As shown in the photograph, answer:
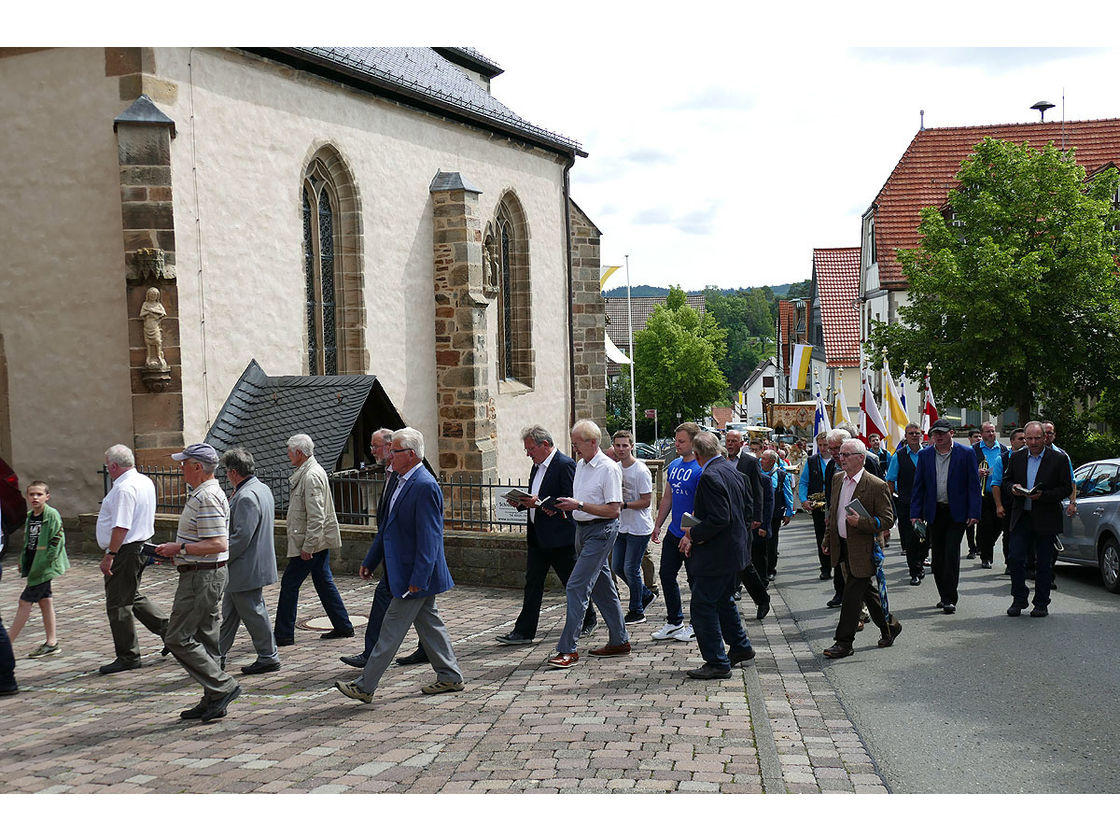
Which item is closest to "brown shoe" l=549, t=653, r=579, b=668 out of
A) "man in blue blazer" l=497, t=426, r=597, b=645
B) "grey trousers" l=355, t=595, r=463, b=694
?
"man in blue blazer" l=497, t=426, r=597, b=645

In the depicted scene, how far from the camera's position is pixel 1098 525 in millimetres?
11898

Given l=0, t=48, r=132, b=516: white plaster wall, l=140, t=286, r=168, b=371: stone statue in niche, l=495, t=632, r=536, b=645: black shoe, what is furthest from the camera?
l=0, t=48, r=132, b=516: white plaster wall

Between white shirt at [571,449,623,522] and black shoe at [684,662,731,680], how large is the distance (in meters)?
1.36

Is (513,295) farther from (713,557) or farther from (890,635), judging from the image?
(713,557)

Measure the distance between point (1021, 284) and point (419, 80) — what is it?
43.2ft

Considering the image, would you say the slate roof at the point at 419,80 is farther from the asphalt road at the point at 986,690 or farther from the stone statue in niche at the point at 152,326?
the asphalt road at the point at 986,690

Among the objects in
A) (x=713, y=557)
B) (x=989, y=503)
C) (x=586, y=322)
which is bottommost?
(x=989, y=503)

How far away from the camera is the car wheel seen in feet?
37.6

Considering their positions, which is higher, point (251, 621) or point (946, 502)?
point (946, 502)

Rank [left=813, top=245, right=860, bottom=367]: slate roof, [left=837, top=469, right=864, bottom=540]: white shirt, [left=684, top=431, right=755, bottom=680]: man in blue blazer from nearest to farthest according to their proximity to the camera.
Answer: [left=684, top=431, right=755, bottom=680]: man in blue blazer, [left=837, top=469, right=864, bottom=540]: white shirt, [left=813, top=245, right=860, bottom=367]: slate roof

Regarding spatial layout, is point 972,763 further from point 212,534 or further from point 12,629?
point 12,629

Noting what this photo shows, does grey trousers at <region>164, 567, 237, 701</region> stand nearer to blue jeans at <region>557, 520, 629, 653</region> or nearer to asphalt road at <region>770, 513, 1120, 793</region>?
blue jeans at <region>557, 520, 629, 653</region>

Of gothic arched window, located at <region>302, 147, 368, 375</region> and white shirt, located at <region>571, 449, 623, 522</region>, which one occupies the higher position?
gothic arched window, located at <region>302, 147, 368, 375</region>

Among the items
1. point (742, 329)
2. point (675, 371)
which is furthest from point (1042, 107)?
point (742, 329)
